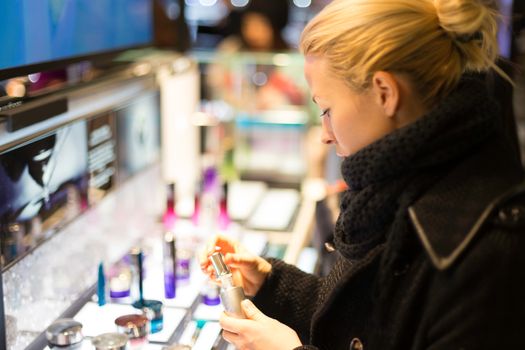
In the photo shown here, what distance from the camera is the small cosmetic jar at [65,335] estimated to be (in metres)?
1.24

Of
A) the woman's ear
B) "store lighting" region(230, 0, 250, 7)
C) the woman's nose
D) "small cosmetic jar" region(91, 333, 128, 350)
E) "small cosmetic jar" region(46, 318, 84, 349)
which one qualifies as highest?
the woman's ear

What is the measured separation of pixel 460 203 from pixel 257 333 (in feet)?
1.29

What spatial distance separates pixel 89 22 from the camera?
1675 millimetres

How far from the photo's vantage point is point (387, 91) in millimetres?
1003

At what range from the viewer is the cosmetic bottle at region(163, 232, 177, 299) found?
1.54 metres

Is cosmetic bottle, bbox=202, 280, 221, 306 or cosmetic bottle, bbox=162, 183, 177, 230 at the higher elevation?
cosmetic bottle, bbox=162, 183, 177, 230

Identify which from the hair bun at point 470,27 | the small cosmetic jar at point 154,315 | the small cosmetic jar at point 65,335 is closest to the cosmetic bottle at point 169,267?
the small cosmetic jar at point 154,315

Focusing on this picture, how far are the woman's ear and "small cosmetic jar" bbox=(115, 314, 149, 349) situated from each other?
0.60 m

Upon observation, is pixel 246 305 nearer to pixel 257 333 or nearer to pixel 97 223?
pixel 257 333

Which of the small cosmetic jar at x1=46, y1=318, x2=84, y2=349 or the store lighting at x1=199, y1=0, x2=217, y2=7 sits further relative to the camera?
the store lighting at x1=199, y1=0, x2=217, y2=7

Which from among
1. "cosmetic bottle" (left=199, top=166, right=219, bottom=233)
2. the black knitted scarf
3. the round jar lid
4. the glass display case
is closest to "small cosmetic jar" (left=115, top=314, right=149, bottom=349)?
the round jar lid

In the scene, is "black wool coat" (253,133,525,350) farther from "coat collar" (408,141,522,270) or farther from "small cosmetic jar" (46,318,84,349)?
"small cosmetic jar" (46,318,84,349)

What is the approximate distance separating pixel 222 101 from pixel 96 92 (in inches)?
61.1

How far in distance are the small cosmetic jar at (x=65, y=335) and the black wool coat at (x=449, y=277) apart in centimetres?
43
